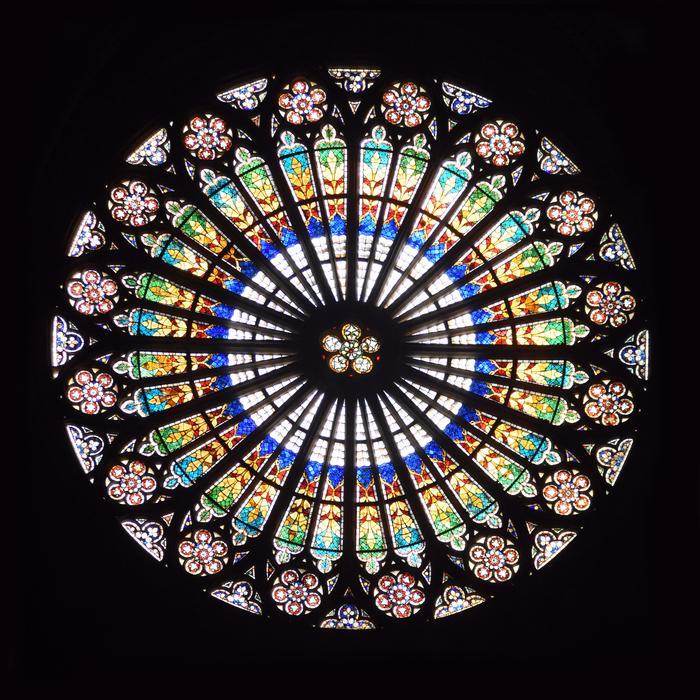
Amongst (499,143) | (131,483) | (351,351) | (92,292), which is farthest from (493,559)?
(92,292)

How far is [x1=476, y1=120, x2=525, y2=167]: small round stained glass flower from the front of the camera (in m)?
14.9

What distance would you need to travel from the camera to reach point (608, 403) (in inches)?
572

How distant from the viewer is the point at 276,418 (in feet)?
48.2

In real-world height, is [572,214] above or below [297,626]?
above

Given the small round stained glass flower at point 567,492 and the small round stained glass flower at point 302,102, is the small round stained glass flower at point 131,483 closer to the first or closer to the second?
the small round stained glass flower at point 302,102

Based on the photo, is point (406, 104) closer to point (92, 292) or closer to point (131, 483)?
point (92, 292)

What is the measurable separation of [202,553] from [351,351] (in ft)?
9.57

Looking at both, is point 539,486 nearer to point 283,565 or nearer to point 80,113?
point 283,565

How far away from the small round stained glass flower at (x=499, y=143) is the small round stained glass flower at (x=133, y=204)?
3.89 metres

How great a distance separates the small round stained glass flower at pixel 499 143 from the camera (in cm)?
1488
